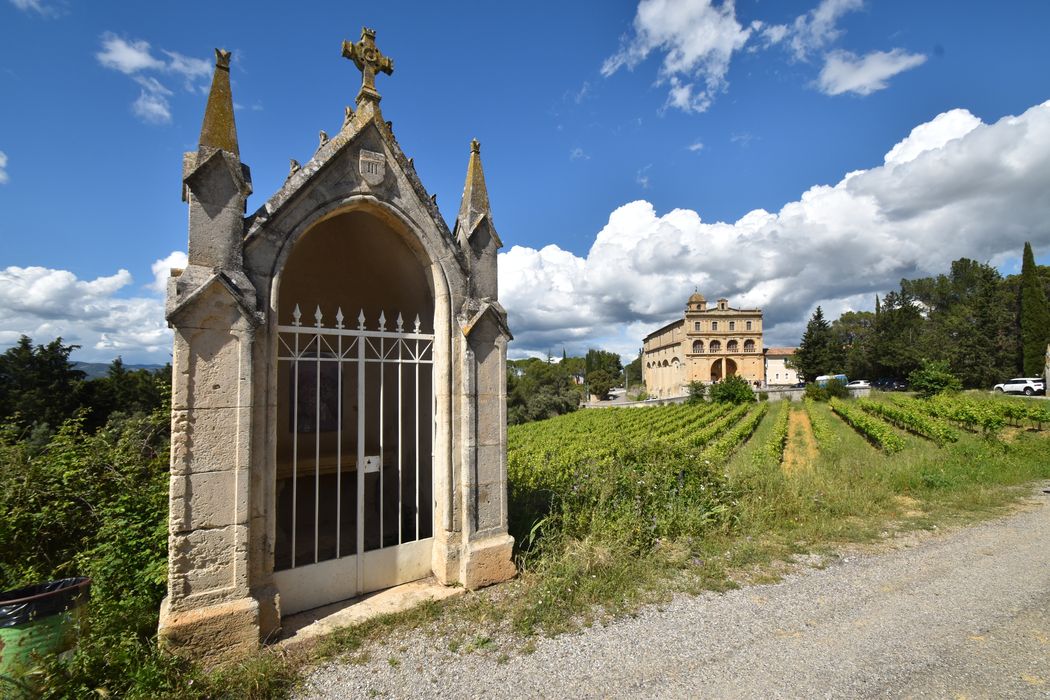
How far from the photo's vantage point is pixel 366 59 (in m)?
4.77

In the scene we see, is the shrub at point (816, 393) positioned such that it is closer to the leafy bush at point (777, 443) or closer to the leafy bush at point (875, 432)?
the leafy bush at point (875, 432)

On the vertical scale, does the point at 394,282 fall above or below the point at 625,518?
above

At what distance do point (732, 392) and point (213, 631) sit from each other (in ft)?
147

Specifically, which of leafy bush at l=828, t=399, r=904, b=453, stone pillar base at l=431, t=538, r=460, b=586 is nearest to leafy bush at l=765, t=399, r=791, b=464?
leafy bush at l=828, t=399, r=904, b=453

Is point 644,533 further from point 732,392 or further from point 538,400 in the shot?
point 732,392

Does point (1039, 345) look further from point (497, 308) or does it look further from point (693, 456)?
point (497, 308)

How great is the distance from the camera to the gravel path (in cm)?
324

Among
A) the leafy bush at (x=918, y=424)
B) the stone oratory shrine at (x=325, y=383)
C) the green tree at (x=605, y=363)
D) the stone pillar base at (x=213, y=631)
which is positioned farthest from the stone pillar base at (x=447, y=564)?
the green tree at (x=605, y=363)

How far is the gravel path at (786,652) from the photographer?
3.24 metres

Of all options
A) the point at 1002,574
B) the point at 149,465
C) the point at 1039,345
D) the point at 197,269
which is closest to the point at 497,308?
the point at 197,269

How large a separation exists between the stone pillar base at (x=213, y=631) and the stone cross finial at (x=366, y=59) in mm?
4825

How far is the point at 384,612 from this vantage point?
427 centimetres

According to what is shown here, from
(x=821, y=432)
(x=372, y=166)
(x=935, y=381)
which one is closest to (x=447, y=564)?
(x=372, y=166)

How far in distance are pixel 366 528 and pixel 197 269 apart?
4152 mm
